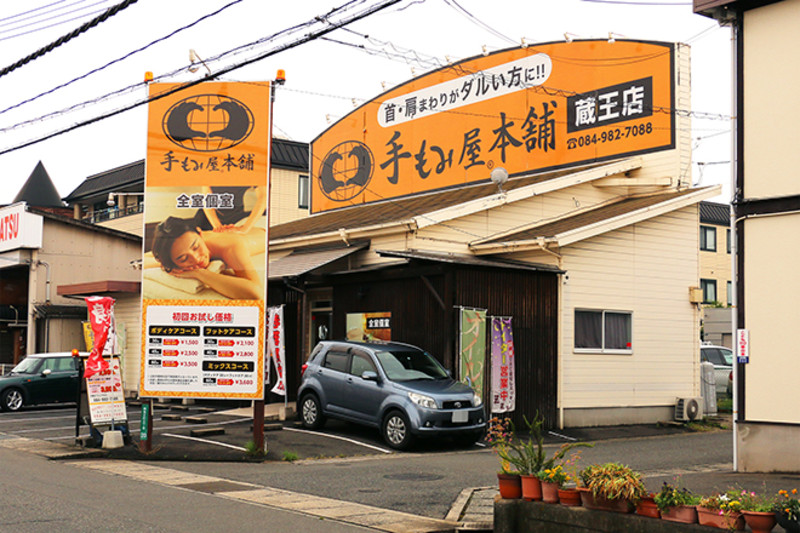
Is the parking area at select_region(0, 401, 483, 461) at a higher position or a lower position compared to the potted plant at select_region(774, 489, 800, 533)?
lower

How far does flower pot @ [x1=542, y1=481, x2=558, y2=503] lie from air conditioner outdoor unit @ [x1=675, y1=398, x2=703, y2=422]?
44.3 feet

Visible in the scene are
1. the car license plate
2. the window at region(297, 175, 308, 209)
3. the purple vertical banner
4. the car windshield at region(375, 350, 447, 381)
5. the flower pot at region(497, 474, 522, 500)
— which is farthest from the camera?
the window at region(297, 175, 308, 209)

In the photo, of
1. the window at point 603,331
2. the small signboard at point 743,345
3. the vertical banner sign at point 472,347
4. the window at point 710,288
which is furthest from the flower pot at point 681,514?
the window at point 710,288

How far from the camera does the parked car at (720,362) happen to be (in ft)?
86.2

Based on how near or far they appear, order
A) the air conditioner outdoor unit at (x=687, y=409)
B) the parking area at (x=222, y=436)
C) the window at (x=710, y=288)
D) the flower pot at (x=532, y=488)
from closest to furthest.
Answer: the flower pot at (x=532, y=488) → the parking area at (x=222, y=436) → the air conditioner outdoor unit at (x=687, y=409) → the window at (x=710, y=288)

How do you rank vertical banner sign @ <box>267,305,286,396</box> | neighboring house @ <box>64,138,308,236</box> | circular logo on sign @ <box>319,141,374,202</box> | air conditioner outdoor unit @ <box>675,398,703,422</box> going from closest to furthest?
vertical banner sign @ <box>267,305,286,396</box>
air conditioner outdoor unit @ <box>675,398,703,422</box>
circular logo on sign @ <box>319,141,374,202</box>
neighboring house @ <box>64,138,308,236</box>

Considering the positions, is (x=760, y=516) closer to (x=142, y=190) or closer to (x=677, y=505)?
(x=677, y=505)

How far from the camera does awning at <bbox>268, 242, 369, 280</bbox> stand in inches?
783

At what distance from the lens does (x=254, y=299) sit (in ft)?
49.2

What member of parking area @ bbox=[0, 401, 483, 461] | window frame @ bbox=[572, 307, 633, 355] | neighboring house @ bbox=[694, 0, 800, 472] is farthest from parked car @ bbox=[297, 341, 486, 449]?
neighboring house @ bbox=[694, 0, 800, 472]

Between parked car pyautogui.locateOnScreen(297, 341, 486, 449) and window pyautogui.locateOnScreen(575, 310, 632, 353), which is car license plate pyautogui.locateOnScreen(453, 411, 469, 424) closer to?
parked car pyautogui.locateOnScreen(297, 341, 486, 449)

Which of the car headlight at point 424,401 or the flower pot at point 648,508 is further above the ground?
the car headlight at point 424,401

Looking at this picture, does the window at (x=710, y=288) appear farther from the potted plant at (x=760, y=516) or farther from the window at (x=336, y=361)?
the potted plant at (x=760, y=516)

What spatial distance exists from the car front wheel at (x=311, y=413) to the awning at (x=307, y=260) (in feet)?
9.87
